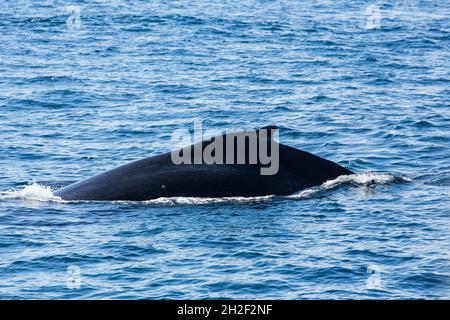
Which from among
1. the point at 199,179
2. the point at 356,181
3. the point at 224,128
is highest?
the point at 199,179

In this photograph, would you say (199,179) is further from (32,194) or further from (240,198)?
(32,194)

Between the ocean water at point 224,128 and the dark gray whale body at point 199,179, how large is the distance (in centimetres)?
32

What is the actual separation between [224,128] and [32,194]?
38.6ft

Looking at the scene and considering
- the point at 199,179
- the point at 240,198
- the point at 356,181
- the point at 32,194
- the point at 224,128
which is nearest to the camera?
the point at 240,198

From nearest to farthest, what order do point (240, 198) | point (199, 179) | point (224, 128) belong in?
point (240, 198), point (199, 179), point (224, 128)

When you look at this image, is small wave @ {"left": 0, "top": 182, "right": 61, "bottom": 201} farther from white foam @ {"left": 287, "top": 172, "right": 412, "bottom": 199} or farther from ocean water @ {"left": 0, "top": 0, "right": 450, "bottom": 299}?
white foam @ {"left": 287, "top": 172, "right": 412, "bottom": 199}

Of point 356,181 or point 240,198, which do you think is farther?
point 356,181

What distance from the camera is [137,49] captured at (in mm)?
51500

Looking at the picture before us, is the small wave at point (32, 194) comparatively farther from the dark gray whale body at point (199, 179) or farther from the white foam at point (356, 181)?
the white foam at point (356, 181)

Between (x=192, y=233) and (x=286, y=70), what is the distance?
2661cm

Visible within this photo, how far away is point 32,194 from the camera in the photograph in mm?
22734

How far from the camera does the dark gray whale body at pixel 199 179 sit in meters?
21.2

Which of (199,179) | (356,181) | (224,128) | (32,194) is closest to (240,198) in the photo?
(199,179)

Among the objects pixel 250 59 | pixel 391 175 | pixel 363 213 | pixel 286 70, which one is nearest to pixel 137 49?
pixel 250 59
